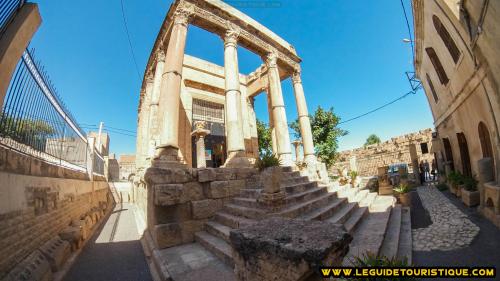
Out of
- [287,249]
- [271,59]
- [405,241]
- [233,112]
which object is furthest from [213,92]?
[287,249]

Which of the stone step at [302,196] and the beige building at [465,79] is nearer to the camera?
the stone step at [302,196]

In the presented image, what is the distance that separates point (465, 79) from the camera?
7.42 metres

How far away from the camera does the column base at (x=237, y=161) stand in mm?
6304

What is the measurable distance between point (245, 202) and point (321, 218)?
70.4 inches

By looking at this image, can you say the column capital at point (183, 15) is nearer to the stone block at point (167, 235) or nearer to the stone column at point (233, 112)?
the stone column at point (233, 112)

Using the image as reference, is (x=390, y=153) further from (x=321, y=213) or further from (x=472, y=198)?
(x=321, y=213)

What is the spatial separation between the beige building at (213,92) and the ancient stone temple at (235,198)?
42 millimetres

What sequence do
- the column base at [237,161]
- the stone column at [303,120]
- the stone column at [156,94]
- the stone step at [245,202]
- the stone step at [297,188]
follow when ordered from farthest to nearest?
the stone column at [303,120]
the stone column at [156,94]
the column base at [237,161]
the stone step at [297,188]
the stone step at [245,202]

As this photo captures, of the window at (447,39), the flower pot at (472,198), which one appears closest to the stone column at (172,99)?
the flower pot at (472,198)

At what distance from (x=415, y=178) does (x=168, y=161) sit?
52.7 feet

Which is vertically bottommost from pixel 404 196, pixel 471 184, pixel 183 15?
pixel 404 196

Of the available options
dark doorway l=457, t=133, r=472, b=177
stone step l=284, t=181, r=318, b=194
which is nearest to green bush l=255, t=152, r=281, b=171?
stone step l=284, t=181, r=318, b=194

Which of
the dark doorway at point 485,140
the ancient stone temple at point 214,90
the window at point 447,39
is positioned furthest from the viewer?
the window at point 447,39

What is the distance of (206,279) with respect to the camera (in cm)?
293
